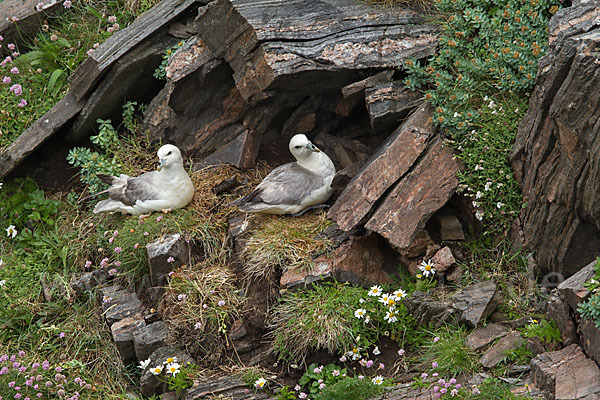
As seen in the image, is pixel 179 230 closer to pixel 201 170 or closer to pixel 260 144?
pixel 201 170

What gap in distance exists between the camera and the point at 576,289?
15.0 feet

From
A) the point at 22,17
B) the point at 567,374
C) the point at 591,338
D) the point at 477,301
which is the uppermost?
the point at 22,17

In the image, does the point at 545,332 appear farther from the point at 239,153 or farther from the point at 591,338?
the point at 239,153

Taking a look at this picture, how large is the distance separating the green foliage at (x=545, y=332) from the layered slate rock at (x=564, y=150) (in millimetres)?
687

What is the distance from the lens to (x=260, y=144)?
24.2ft

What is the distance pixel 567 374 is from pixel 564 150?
1.54 metres

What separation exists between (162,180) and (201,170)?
0.59 meters

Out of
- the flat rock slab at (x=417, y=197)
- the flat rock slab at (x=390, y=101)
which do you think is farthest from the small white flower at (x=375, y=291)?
the flat rock slab at (x=390, y=101)

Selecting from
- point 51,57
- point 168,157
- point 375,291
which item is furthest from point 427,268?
point 51,57

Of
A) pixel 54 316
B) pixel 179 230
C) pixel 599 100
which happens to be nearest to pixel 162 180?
pixel 179 230

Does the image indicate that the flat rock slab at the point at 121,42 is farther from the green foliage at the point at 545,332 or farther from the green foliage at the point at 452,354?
the green foliage at the point at 545,332

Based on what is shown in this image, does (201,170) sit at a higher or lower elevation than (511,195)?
higher

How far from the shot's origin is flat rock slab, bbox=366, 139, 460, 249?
585cm

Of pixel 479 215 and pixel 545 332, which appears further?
pixel 479 215
